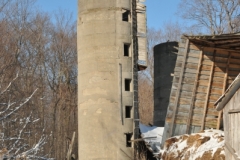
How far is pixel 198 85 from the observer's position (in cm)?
1794

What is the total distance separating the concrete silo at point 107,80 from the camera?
1861cm

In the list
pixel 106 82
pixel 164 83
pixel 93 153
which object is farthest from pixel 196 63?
pixel 164 83

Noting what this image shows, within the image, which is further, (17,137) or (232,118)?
(232,118)

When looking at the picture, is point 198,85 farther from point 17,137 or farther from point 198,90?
point 17,137

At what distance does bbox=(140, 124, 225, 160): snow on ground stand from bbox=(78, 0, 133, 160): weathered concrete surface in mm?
1843

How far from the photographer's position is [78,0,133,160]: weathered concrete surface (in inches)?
732

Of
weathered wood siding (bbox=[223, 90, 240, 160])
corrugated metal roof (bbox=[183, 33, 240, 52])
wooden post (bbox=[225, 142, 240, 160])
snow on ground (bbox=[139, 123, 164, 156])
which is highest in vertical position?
corrugated metal roof (bbox=[183, 33, 240, 52])

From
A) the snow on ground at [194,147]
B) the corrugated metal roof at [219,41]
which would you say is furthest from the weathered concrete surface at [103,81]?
the corrugated metal roof at [219,41]

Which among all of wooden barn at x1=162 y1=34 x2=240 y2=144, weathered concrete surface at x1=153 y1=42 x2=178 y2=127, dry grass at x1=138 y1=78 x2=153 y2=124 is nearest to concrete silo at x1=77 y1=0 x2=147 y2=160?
wooden barn at x1=162 y1=34 x2=240 y2=144

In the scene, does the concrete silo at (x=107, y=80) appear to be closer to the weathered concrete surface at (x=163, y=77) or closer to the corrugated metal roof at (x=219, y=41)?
the corrugated metal roof at (x=219, y=41)

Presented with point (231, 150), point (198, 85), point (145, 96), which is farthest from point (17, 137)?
point (145, 96)

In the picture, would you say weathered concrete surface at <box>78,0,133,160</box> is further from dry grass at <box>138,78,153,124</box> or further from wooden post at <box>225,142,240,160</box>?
dry grass at <box>138,78,153,124</box>

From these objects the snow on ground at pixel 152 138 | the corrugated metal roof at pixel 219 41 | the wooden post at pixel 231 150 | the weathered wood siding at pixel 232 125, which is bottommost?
the snow on ground at pixel 152 138

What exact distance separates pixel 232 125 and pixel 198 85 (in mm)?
6106
